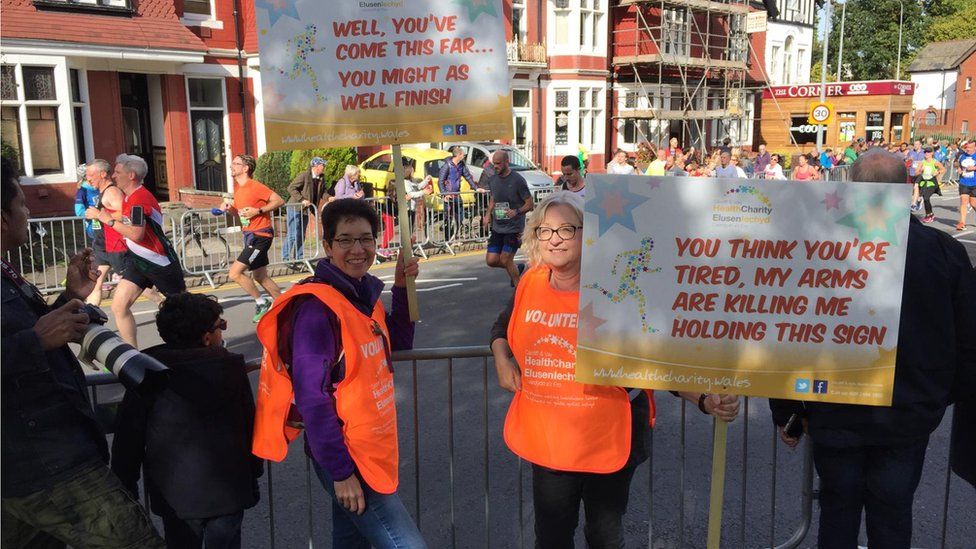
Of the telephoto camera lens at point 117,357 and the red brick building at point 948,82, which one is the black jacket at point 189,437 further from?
the red brick building at point 948,82

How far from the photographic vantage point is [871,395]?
7.98ft

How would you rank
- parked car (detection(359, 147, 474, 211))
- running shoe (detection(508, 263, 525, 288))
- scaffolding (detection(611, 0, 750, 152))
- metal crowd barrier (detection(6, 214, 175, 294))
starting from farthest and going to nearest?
1. scaffolding (detection(611, 0, 750, 152))
2. parked car (detection(359, 147, 474, 211))
3. running shoe (detection(508, 263, 525, 288))
4. metal crowd barrier (detection(6, 214, 175, 294))

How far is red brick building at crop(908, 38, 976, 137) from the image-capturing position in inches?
2761

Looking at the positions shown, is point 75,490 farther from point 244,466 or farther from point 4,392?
point 244,466

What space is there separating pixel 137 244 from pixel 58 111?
1194cm

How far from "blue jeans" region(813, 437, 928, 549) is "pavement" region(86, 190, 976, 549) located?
1.63 feet

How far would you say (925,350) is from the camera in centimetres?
277

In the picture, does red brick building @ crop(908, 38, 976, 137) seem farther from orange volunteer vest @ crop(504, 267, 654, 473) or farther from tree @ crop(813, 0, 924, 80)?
orange volunteer vest @ crop(504, 267, 654, 473)

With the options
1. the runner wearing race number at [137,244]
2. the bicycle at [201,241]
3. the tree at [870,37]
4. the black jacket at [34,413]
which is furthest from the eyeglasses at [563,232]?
the tree at [870,37]

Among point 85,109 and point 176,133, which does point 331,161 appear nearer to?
point 176,133

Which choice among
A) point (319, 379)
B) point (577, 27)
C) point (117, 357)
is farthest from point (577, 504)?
point (577, 27)

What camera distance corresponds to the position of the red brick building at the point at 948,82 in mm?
70125

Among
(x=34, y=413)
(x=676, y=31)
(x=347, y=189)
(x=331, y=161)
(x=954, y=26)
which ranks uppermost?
(x=954, y=26)

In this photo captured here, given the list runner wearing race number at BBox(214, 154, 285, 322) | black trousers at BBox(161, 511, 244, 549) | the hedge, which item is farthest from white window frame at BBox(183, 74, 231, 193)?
black trousers at BBox(161, 511, 244, 549)
